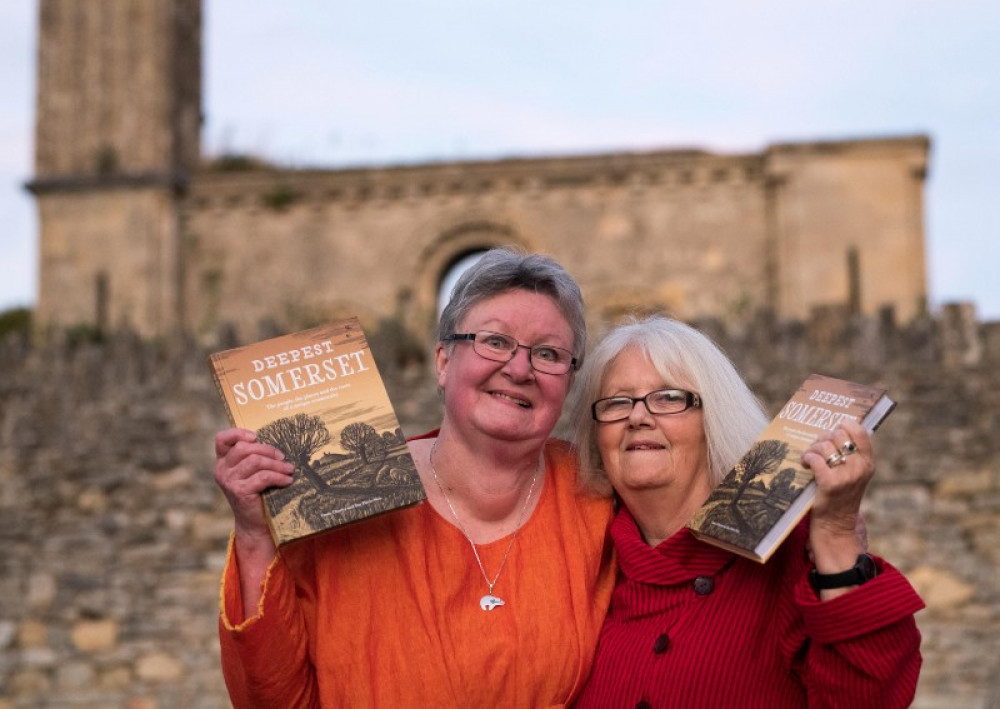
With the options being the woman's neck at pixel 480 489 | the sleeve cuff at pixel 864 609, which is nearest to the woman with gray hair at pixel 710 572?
the sleeve cuff at pixel 864 609

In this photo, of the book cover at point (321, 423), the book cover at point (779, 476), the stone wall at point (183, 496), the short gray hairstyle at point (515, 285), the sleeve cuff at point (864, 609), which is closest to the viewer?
the sleeve cuff at point (864, 609)

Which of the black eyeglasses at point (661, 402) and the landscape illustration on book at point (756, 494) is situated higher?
the black eyeglasses at point (661, 402)

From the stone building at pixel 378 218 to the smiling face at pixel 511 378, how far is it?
13.0m

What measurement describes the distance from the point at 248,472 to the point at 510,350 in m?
0.76

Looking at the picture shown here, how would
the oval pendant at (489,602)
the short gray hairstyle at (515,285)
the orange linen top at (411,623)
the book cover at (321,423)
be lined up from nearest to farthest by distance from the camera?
the book cover at (321,423)
the orange linen top at (411,623)
the oval pendant at (489,602)
the short gray hairstyle at (515,285)

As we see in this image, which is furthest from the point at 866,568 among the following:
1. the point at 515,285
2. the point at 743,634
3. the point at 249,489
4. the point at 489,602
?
the point at 249,489

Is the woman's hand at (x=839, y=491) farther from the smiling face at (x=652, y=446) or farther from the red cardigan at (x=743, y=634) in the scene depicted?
the smiling face at (x=652, y=446)

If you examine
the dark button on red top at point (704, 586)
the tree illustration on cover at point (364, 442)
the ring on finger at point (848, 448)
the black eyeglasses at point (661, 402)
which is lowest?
the dark button on red top at point (704, 586)

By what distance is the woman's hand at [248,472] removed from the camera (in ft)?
8.67

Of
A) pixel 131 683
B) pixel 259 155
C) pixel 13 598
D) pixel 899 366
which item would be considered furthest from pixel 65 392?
pixel 259 155

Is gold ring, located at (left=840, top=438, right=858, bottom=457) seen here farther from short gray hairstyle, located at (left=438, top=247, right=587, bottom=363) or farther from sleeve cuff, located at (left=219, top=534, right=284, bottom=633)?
sleeve cuff, located at (left=219, top=534, right=284, bottom=633)

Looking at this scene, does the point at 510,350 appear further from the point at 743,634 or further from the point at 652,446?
the point at 743,634

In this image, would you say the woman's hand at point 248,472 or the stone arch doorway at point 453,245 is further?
the stone arch doorway at point 453,245

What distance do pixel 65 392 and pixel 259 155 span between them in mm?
9777
